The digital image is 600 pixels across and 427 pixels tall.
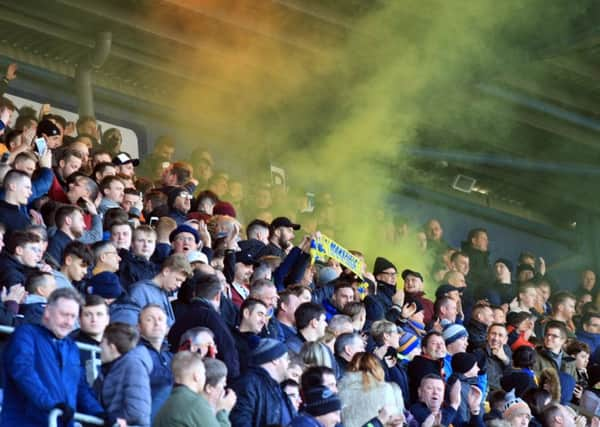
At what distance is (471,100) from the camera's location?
1809cm

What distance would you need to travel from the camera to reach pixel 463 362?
485 inches

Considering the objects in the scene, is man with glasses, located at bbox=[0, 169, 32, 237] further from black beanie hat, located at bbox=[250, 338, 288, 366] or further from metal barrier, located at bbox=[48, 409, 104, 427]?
metal barrier, located at bbox=[48, 409, 104, 427]

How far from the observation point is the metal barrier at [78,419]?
7848 millimetres

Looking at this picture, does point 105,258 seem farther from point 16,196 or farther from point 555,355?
point 555,355

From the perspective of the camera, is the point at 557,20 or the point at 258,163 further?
the point at 258,163

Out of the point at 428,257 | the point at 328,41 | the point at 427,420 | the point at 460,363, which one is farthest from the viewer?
the point at 428,257

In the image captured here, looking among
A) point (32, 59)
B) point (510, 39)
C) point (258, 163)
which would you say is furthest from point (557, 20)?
point (32, 59)

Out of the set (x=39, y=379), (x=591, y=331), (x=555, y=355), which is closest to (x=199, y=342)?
(x=39, y=379)

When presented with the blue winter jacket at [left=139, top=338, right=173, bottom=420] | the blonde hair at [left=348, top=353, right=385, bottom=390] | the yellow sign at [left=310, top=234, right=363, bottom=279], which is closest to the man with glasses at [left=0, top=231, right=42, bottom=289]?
the blue winter jacket at [left=139, top=338, right=173, bottom=420]

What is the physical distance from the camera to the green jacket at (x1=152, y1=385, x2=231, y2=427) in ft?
27.0

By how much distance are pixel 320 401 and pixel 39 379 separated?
1935 mm

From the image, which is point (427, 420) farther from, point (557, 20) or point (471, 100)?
point (471, 100)

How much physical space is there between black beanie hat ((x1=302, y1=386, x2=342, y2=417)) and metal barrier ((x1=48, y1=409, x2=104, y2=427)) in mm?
1469

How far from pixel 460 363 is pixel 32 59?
788 centimetres
